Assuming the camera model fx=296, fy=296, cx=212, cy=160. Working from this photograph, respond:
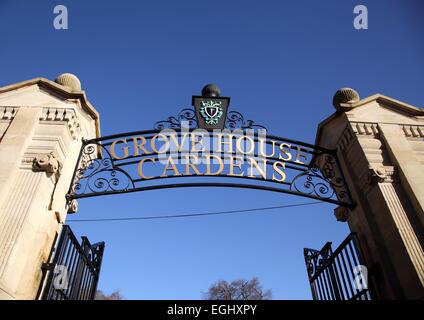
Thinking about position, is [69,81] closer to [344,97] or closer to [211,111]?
[211,111]

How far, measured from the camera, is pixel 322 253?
704 centimetres

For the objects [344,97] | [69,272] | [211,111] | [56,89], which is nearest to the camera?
[69,272]

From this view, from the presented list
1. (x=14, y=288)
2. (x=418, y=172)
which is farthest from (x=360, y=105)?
(x=14, y=288)

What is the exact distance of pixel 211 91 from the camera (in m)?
8.68

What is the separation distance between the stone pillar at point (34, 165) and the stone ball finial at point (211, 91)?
315cm

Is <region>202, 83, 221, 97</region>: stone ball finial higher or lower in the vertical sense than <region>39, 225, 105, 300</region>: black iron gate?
higher

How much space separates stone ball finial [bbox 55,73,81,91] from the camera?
736 centimetres

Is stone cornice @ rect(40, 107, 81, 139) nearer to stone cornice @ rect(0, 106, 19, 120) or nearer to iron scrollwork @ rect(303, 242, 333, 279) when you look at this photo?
stone cornice @ rect(0, 106, 19, 120)

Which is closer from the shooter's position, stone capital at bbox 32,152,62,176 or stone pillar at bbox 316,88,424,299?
stone pillar at bbox 316,88,424,299

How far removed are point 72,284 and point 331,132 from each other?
6893 mm

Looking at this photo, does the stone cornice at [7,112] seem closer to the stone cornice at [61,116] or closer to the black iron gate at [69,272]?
the stone cornice at [61,116]

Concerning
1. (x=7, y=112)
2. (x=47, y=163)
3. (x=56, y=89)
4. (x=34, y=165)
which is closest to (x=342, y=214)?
(x=47, y=163)

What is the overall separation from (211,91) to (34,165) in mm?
5025

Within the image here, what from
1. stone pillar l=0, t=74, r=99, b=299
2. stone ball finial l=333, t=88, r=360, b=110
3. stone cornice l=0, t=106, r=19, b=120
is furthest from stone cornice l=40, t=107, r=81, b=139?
stone ball finial l=333, t=88, r=360, b=110
